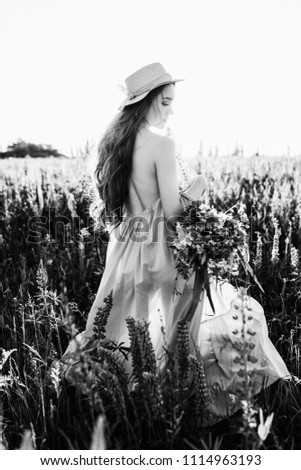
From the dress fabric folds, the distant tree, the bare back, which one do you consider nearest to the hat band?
the bare back

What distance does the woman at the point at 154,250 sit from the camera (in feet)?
8.59

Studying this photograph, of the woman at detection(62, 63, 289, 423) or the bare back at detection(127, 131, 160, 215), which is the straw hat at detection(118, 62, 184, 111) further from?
the bare back at detection(127, 131, 160, 215)

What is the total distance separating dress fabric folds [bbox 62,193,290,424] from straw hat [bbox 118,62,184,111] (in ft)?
2.07

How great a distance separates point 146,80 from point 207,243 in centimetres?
102

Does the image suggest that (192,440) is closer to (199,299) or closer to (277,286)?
(199,299)

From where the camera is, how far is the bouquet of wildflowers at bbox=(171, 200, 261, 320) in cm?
242

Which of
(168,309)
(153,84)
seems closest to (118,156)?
(153,84)

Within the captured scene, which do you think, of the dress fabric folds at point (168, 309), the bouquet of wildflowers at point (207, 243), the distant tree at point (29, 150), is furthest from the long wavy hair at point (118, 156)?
the distant tree at point (29, 150)

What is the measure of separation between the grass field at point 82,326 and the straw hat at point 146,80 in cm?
115

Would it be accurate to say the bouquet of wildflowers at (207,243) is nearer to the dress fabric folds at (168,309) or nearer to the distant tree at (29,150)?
the dress fabric folds at (168,309)

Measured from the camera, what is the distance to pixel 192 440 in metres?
1.92

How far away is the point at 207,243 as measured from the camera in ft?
7.89
